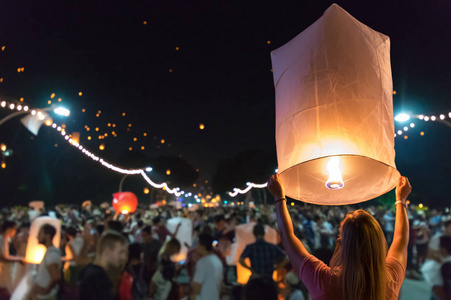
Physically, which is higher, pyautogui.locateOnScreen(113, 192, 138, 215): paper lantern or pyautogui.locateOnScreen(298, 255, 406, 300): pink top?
pyautogui.locateOnScreen(113, 192, 138, 215): paper lantern

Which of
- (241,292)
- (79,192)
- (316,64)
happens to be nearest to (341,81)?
(316,64)

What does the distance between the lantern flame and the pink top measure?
42cm

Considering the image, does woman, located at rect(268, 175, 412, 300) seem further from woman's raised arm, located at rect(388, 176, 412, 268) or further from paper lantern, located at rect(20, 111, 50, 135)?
paper lantern, located at rect(20, 111, 50, 135)

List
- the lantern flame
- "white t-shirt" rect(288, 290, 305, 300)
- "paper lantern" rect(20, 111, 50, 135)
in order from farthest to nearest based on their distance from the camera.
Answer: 1. "paper lantern" rect(20, 111, 50, 135)
2. "white t-shirt" rect(288, 290, 305, 300)
3. the lantern flame

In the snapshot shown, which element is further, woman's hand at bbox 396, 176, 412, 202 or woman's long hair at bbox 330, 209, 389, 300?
woman's hand at bbox 396, 176, 412, 202

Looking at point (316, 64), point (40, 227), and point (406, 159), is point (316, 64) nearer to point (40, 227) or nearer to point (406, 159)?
point (40, 227)

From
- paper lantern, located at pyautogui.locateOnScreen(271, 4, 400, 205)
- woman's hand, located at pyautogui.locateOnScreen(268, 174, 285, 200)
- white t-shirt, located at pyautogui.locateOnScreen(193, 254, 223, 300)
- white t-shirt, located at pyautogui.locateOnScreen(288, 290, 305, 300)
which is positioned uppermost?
paper lantern, located at pyautogui.locateOnScreen(271, 4, 400, 205)

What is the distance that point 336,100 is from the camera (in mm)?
2068

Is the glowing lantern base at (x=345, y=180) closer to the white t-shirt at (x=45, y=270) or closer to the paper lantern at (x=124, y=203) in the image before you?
the white t-shirt at (x=45, y=270)

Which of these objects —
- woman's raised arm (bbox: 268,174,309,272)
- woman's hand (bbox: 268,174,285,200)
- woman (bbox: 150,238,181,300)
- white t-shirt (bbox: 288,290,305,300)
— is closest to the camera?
woman's raised arm (bbox: 268,174,309,272)

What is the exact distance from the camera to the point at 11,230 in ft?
26.0

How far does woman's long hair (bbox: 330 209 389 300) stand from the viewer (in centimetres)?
175

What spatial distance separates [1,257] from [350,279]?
7.19 m

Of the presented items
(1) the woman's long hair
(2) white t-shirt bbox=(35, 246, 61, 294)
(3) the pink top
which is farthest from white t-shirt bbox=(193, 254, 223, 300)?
(1) the woman's long hair
